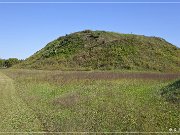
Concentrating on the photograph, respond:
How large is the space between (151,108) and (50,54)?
216 ft

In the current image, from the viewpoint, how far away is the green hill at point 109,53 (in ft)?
231

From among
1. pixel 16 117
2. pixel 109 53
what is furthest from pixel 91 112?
pixel 109 53

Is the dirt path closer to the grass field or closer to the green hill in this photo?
the grass field

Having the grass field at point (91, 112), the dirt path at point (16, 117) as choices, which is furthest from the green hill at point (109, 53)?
the dirt path at point (16, 117)

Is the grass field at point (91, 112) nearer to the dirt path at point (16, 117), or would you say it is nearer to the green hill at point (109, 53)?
the dirt path at point (16, 117)

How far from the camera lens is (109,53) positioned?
3012 inches

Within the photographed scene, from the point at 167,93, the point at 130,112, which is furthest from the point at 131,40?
the point at 130,112

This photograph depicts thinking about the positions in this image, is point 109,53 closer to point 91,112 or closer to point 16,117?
point 91,112

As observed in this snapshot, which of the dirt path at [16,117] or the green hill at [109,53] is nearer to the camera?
the dirt path at [16,117]

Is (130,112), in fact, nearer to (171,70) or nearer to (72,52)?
(171,70)

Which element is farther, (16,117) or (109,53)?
(109,53)

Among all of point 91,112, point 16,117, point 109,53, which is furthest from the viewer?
point 109,53

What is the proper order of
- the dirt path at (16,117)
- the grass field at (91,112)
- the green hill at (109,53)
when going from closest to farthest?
the grass field at (91,112)
the dirt path at (16,117)
the green hill at (109,53)

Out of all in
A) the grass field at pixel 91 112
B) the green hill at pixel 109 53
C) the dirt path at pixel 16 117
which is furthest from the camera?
the green hill at pixel 109 53
